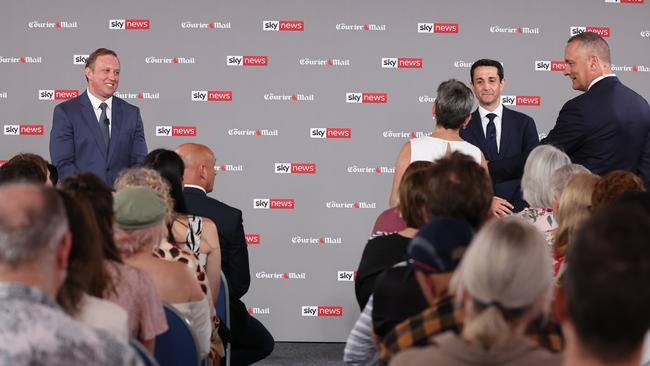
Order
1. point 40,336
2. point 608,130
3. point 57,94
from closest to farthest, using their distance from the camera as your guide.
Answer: point 40,336, point 608,130, point 57,94

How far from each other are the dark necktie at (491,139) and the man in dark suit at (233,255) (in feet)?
7.13

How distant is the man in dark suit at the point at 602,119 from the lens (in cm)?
579

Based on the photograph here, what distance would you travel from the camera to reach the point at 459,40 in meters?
7.89

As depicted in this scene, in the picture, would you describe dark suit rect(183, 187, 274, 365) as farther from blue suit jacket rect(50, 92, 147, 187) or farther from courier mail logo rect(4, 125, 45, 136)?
courier mail logo rect(4, 125, 45, 136)

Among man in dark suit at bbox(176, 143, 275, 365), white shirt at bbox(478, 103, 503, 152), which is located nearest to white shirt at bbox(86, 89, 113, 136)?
man in dark suit at bbox(176, 143, 275, 365)

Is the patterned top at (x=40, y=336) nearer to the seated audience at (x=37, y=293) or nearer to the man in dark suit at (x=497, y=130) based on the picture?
the seated audience at (x=37, y=293)

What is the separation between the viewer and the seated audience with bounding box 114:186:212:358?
335 centimetres

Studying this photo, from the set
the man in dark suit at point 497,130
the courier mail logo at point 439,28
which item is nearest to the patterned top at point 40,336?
the man in dark suit at point 497,130

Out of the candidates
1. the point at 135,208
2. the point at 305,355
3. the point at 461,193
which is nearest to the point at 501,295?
the point at 461,193

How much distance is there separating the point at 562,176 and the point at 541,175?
27cm

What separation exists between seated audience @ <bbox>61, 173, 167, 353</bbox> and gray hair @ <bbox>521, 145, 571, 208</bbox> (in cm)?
234

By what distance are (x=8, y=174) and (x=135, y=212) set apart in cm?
125

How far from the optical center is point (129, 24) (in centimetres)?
789

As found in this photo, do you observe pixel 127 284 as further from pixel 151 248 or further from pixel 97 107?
pixel 97 107
